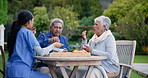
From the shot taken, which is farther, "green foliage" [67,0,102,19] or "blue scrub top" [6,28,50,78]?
"green foliage" [67,0,102,19]

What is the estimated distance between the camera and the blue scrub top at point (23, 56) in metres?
4.21

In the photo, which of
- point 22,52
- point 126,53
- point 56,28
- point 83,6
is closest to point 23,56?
point 22,52

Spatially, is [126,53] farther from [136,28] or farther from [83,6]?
[83,6]

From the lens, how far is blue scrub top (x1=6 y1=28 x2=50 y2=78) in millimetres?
4207

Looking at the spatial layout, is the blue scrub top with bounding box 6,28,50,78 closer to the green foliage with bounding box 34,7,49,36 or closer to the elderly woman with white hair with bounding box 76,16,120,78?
the elderly woman with white hair with bounding box 76,16,120,78

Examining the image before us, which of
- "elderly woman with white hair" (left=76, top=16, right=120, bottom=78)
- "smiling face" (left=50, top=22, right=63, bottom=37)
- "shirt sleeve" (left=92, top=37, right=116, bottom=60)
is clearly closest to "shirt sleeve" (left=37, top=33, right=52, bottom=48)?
"smiling face" (left=50, top=22, right=63, bottom=37)

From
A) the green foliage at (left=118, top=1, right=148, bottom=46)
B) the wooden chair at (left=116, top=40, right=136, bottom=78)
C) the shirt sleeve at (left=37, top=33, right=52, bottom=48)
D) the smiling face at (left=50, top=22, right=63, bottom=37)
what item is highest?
the smiling face at (left=50, top=22, right=63, bottom=37)

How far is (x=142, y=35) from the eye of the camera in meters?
20.1

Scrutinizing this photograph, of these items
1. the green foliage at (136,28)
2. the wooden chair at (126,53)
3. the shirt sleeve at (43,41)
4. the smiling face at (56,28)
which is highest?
the smiling face at (56,28)

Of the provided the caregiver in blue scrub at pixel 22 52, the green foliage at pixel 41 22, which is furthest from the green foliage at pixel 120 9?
the caregiver in blue scrub at pixel 22 52

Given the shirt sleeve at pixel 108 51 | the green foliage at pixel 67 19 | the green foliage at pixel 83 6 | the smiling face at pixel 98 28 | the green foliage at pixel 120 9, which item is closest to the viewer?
the shirt sleeve at pixel 108 51

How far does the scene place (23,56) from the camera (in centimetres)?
427

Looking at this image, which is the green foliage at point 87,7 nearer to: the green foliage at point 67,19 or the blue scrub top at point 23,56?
the green foliage at point 67,19

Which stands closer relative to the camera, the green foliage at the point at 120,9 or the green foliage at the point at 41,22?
the green foliage at the point at 41,22
